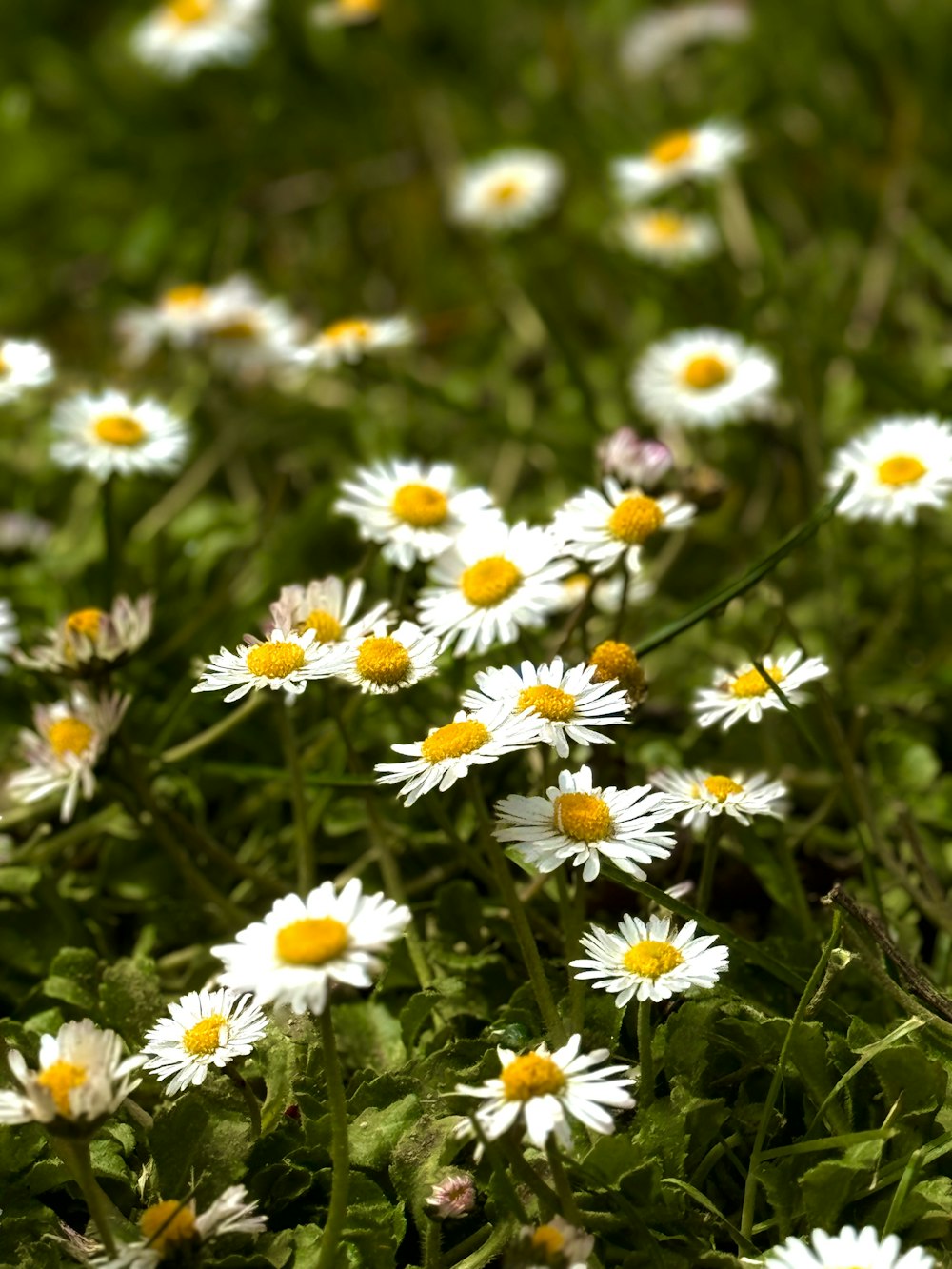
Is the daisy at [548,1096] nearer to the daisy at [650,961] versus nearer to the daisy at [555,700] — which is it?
the daisy at [650,961]

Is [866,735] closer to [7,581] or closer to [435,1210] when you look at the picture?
[435,1210]

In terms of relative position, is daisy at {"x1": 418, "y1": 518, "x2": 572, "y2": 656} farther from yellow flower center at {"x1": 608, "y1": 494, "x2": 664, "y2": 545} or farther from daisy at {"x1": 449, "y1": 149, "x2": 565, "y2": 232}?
daisy at {"x1": 449, "y1": 149, "x2": 565, "y2": 232}

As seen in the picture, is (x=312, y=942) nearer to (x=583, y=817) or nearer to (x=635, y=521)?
(x=583, y=817)

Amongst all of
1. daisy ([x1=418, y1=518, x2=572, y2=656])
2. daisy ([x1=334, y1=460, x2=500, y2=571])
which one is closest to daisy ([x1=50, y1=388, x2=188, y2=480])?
daisy ([x1=334, y1=460, x2=500, y2=571])

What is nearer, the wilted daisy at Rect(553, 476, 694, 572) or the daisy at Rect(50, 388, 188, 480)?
the wilted daisy at Rect(553, 476, 694, 572)

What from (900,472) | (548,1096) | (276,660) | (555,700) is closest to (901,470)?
(900,472)

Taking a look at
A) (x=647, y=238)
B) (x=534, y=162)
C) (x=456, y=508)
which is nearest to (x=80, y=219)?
(x=534, y=162)

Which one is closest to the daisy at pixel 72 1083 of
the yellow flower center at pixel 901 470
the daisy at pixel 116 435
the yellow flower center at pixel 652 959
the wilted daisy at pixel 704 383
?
the yellow flower center at pixel 652 959
